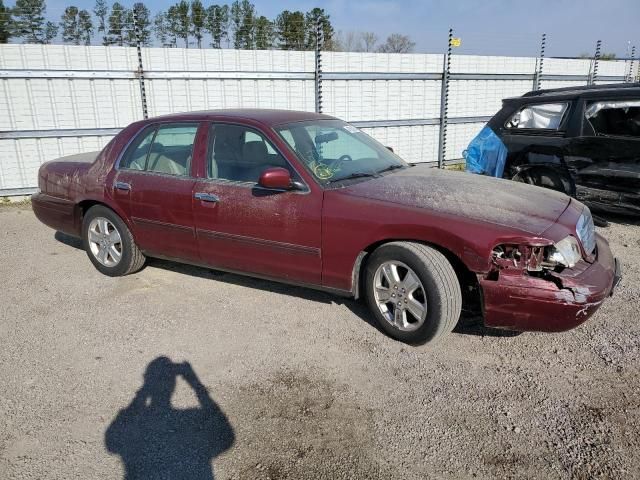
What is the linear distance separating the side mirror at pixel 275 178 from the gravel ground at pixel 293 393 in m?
1.09

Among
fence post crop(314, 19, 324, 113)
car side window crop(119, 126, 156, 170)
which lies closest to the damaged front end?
car side window crop(119, 126, 156, 170)

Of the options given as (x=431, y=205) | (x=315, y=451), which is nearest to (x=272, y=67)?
(x=431, y=205)

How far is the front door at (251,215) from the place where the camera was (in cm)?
395

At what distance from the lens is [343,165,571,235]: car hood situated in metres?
3.42

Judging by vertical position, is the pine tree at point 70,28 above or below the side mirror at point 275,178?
above

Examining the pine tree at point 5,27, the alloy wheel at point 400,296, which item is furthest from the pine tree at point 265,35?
the alloy wheel at point 400,296

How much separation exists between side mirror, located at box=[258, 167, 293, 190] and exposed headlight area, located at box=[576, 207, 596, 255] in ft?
6.66

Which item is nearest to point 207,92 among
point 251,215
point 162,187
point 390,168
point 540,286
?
point 162,187

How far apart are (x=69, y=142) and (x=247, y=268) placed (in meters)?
5.80

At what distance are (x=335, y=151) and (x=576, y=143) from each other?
373 cm

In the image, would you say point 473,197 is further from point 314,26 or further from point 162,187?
point 314,26

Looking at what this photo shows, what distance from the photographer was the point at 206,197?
14.2ft

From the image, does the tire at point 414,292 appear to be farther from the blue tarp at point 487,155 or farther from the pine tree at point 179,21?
the pine tree at point 179,21

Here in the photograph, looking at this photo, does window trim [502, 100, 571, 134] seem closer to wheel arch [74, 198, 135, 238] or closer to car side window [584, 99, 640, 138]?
car side window [584, 99, 640, 138]
